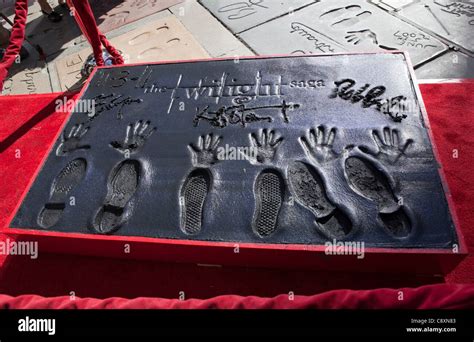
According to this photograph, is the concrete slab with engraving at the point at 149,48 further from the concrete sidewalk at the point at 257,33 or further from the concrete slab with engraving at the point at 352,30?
the concrete slab with engraving at the point at 352,30

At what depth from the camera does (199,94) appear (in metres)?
2.71

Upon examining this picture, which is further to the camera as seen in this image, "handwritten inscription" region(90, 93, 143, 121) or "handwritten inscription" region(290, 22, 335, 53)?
"handwritten inscription" region(290, 22, 335, 53)

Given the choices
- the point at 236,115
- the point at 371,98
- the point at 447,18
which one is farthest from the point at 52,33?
the point at 447,18

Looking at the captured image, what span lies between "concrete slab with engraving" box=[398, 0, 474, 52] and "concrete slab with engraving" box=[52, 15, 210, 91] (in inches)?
84.3

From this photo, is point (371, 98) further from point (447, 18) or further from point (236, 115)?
point (447, 18)

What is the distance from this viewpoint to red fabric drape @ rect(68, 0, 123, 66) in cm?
324

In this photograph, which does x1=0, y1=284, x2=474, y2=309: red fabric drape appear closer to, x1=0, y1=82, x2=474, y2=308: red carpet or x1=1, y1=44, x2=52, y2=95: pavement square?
x1=0, y1=82, x2=474, y2=308: red carpet

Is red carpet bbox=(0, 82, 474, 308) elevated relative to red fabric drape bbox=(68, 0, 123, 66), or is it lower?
lower

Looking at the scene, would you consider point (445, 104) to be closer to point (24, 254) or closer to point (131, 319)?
point (131, 319)

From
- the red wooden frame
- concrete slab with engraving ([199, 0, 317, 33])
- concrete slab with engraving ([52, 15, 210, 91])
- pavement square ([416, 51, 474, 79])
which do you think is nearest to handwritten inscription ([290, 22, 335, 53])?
concrete slab with engraving ([199, 0, 317, 33])

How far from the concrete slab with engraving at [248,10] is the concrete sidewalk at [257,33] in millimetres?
12

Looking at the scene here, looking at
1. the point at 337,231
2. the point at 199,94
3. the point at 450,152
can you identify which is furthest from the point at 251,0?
the point at 337,231

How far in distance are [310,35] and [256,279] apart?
267cm

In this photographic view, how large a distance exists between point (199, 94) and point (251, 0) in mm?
2255
